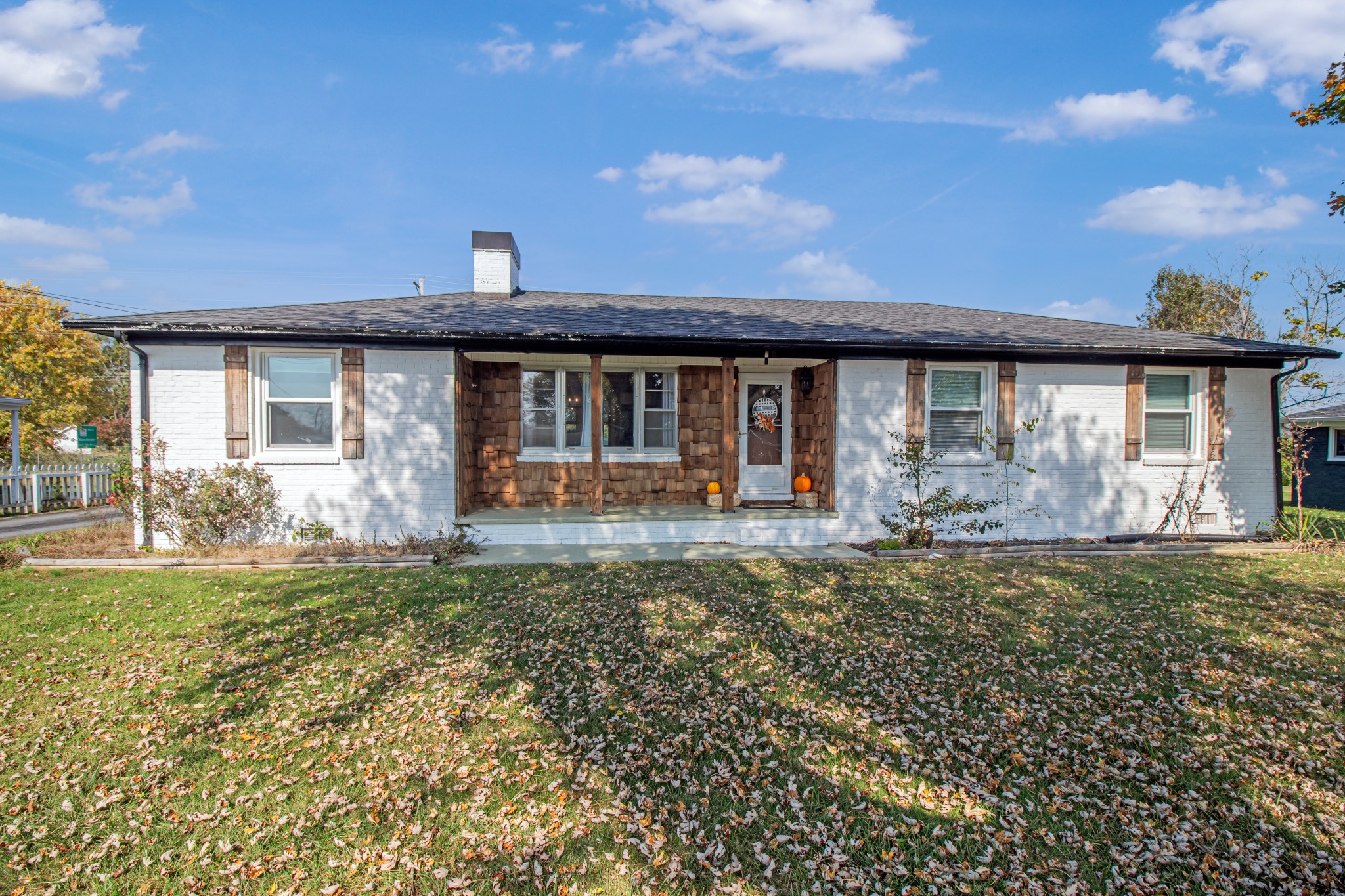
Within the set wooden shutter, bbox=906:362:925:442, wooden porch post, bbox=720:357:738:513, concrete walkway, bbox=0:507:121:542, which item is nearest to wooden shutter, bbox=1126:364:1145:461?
wooden shutter, bbox=906:362:925:442

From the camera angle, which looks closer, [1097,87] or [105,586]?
[105,586]

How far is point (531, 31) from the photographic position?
1142 centimetres

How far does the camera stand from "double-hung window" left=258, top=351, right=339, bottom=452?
8523 mm

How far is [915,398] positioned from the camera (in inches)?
363

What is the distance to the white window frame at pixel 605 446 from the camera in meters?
10.2

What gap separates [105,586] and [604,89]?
43.7 feet

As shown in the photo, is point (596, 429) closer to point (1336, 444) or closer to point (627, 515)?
point (627, 515)

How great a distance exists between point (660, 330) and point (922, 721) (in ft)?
21.1

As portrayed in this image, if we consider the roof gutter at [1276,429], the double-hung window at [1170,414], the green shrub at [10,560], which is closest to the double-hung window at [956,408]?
the double-hung window at [1170,414]

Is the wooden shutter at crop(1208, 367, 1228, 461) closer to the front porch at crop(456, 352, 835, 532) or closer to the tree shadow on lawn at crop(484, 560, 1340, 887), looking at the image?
the tree shadow on lawn at crop(484, 560, 1340, 887)

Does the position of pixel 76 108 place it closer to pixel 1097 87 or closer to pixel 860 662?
pixel 860 662

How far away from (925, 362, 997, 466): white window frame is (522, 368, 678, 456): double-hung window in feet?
13.2

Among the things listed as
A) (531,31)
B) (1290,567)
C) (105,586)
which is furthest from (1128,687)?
(531,31)

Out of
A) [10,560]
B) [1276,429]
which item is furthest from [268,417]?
[1276,429]
